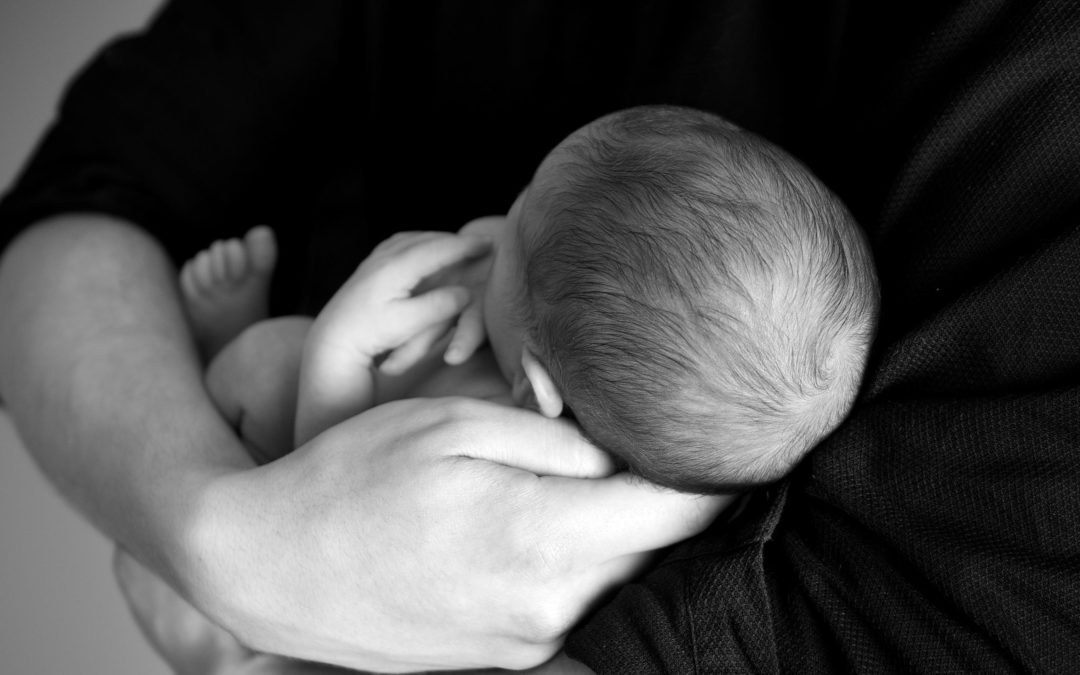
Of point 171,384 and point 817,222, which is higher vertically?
point 817,222

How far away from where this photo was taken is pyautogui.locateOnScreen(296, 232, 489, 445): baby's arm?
0.83m

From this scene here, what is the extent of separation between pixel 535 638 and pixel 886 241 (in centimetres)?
39

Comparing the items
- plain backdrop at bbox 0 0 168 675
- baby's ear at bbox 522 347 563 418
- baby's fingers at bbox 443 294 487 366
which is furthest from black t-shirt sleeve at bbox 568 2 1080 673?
plain backdrop at bbox 0 0 168 675

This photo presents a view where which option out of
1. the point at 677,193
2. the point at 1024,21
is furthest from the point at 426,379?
the point at 1024,21

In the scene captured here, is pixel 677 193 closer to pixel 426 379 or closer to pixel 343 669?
pixel 426 379

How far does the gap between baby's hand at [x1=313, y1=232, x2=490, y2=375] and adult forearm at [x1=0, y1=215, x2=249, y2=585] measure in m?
0.15

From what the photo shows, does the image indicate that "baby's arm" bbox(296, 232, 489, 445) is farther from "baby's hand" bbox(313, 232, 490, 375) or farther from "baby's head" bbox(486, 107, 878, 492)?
"baby's head" bbox(486, 107, 878, 492)

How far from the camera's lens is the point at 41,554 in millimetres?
2018

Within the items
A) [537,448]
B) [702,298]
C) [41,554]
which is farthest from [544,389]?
[41,554]

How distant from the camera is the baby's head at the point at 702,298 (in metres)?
0.66

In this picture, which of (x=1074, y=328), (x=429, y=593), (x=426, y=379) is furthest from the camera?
(x=426, y=379)

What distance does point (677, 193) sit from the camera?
2.21 feet

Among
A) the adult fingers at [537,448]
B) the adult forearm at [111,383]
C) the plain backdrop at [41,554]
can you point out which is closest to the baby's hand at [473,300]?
the adult fingers at [537,448]

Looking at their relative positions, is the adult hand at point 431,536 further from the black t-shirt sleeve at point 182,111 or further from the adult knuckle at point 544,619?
the black t-shirt sleeve at point 182,111
